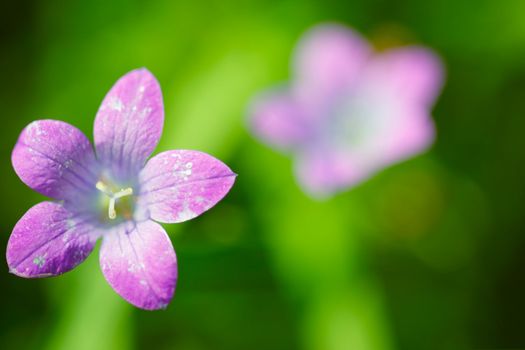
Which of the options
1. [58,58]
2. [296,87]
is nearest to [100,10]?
[58,58]

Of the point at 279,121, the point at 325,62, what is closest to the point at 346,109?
the point at 325,62

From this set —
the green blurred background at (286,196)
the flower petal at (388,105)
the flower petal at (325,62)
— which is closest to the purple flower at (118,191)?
the green blurred background at (286,196)

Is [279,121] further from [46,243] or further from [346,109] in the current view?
[46,243]

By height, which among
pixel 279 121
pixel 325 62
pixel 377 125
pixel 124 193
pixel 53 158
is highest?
pixel 53 158

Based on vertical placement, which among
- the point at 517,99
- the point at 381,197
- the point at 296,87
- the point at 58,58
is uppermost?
the point at 58,58

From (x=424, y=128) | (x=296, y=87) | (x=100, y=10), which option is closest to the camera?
(x=424, y=128)

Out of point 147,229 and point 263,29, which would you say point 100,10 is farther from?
point 147,229

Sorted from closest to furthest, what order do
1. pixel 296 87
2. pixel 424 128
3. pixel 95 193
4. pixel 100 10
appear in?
1. pixel 95 193
2. pixel 424 128
3. pixel 296 87
4. pixel 100 10

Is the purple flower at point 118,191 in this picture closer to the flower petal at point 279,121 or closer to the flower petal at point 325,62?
the flower petal at point 279,121
